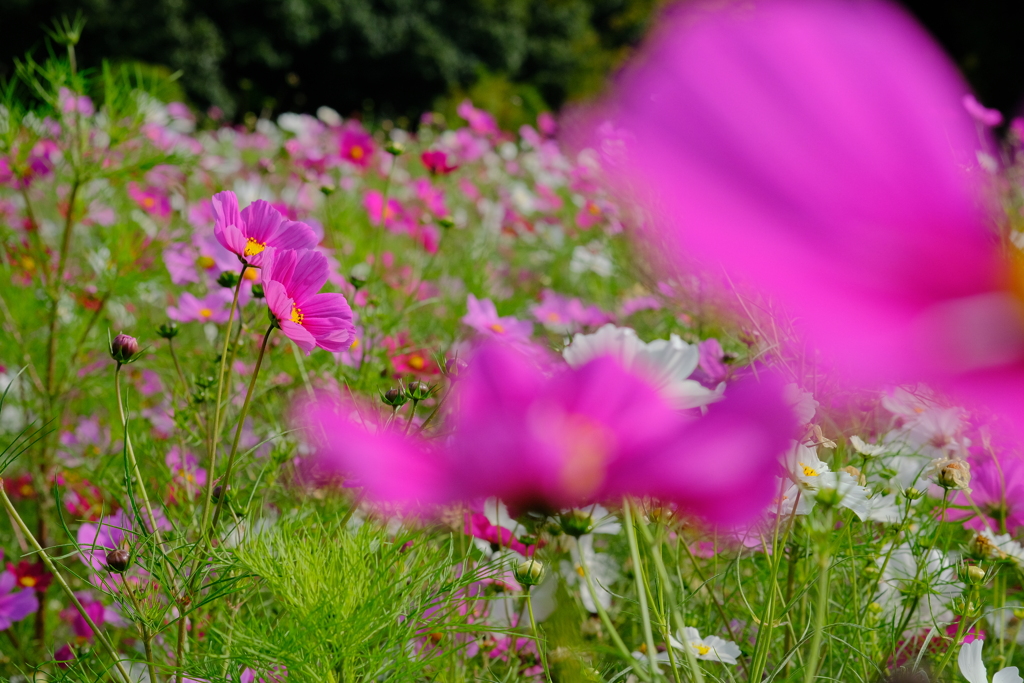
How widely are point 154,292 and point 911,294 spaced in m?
1.27

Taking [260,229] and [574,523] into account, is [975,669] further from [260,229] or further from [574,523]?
[260,229]

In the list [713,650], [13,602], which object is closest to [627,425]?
[713,650]

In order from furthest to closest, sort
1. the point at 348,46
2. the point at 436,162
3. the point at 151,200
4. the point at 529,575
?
1. the point at 348,46
2. the point at 151,200
3. the point at 436,162
4. the point at 529,575

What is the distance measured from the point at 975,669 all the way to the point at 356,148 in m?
1.25

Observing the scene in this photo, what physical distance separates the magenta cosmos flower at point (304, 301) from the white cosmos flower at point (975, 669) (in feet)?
1.15

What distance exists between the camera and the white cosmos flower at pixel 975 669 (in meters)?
0.37

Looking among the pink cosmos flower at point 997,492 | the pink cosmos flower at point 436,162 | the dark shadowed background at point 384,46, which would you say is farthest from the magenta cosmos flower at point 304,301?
the dark shadowed background at point 384,46

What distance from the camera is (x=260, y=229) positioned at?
0.40m

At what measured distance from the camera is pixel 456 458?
15 centimetres

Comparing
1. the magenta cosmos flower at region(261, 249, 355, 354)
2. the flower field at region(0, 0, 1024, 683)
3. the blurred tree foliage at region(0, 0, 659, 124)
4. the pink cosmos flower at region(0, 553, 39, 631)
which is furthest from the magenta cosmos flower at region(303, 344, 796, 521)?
the blurred tree foliage at region(0, 0, 659, 124)

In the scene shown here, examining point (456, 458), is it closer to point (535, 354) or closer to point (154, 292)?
point (535, 354)

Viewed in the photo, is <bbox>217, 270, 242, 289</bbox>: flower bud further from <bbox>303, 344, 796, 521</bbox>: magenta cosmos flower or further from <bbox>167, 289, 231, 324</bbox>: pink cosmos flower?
<bbox>303, 344, 796, 521</bbox>: magenta cosmos flower

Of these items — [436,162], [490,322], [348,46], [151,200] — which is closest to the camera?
[490,322]

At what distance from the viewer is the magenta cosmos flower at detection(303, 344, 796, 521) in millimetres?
135
